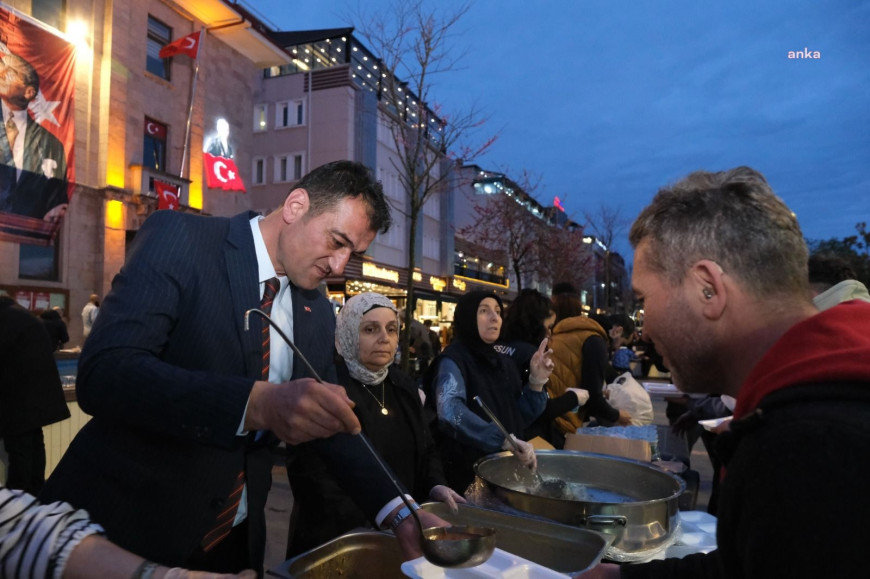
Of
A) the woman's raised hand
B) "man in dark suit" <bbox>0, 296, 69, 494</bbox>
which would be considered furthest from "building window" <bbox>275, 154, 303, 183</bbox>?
the woman's raised hand

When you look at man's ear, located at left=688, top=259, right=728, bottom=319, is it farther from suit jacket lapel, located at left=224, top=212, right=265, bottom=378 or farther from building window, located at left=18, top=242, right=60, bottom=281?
building window, located at left=18, top=242, right=60, bottom=281

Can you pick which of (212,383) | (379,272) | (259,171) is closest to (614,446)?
(212,383)

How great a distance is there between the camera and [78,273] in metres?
14.3

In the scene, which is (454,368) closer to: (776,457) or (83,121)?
(776,457)

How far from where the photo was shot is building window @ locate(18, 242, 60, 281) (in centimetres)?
1320

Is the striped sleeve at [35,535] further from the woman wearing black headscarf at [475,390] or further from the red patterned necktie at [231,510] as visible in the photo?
the woman wearing black headscarf at [475,390]

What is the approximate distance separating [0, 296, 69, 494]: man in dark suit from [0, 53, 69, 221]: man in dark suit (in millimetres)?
9791

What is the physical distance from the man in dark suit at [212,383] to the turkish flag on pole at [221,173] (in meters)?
17.6

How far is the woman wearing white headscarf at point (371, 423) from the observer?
246 cm

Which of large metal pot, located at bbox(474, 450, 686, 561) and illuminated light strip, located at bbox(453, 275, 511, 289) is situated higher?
illuminated light strip, located at bbox(453, 275, 511, 289)

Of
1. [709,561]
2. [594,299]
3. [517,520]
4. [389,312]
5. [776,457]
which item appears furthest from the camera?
[594,299]

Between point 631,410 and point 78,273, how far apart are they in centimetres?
1489

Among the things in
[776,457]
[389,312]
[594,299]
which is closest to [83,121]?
[389,312]

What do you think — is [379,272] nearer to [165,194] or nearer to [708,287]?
[165,194]
